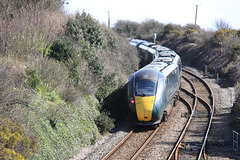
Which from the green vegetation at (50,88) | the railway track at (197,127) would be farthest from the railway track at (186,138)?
the green vegetation at (50,88)

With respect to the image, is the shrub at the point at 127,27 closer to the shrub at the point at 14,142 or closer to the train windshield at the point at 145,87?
the train windshield at the point at 145,87

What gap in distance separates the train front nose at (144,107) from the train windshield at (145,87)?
0.79 ft

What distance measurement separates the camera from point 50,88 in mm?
12258

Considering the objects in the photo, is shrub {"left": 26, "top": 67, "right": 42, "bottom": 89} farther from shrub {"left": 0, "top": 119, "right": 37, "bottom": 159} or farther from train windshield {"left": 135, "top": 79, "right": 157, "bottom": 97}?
train windshield {"left": 135, "top": 79, "right": 157, "bottom": 97}

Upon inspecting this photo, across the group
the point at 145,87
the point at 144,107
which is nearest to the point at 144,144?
the point at 144,107

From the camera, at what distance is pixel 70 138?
11328 mm

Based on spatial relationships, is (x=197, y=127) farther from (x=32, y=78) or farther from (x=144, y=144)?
(x=32, y=78)

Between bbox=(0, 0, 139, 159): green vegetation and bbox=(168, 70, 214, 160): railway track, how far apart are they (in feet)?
12.5

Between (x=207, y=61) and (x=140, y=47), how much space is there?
8.54m

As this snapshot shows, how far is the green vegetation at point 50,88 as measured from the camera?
9.33m

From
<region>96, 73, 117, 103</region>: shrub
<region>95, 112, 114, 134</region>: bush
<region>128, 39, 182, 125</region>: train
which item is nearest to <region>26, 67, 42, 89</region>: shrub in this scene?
<region>95, 112, 114, 134</region>: bush

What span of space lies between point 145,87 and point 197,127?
362 cm

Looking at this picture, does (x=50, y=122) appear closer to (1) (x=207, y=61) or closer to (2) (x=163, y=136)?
(2) (x=163, y=136)

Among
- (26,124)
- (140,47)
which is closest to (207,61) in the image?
(140,47)
